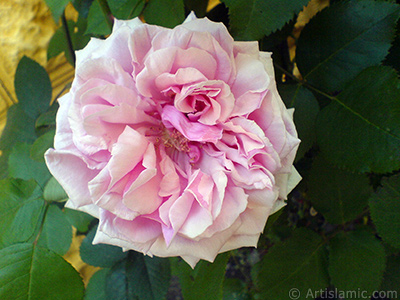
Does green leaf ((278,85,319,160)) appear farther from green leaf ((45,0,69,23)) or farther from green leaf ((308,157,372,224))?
green leaf ((45,0,69,23))

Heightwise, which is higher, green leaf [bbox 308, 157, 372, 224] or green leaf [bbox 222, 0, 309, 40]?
green leaf [bbox 222, 0, 309, 40]

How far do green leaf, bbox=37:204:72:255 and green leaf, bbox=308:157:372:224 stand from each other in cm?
39

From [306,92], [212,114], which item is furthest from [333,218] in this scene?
[212,114]

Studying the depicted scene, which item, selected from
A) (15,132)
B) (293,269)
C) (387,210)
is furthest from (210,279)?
(15,132)

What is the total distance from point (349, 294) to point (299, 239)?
0.33ft

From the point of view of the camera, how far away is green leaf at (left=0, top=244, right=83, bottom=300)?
33cm

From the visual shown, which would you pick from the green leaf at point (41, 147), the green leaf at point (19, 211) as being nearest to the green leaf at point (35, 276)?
the green leaf at point (19, 211)

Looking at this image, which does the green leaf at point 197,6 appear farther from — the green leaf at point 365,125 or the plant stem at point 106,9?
the green leaf at point 365,125

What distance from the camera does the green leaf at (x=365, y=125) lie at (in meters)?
0.35

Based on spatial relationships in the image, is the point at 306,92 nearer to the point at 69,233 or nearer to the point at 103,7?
the point at 103,7

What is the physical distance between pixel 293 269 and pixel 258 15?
0.36m

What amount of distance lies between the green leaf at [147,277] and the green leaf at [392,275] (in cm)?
36

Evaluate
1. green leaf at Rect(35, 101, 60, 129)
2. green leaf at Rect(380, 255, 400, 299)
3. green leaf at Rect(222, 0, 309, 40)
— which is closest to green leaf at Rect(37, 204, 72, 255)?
green leaf at Rect(35, 101, 60, 129)

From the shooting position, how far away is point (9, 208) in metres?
0.40
